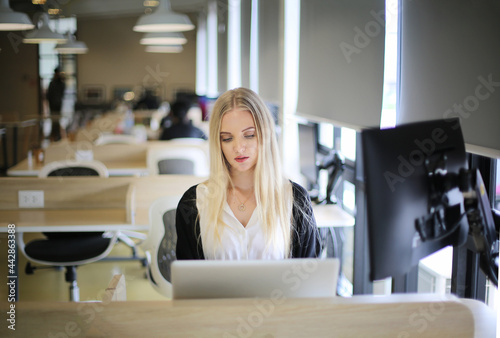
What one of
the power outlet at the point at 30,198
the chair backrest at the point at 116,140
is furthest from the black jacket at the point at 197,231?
the chair backrest at the point at 116,140

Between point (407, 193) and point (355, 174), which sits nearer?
point (407, 193)

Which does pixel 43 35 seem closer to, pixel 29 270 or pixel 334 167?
pixel 29 270

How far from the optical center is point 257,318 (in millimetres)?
1242

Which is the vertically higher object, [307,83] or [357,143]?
[307,83]

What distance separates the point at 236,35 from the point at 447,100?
735cm

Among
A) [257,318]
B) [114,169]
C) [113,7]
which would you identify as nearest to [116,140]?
[114,169]

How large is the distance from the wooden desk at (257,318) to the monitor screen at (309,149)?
2521mm

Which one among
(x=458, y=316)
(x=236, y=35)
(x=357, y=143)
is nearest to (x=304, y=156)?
(x=357, y=143)

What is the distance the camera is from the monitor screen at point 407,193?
119cm

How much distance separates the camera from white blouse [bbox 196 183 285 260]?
1.90m

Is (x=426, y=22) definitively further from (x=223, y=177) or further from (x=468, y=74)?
(x=223, y=177)

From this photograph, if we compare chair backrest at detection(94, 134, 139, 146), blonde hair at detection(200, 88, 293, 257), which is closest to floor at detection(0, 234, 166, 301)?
chair backrest at detection(94, 134, 139, 146)

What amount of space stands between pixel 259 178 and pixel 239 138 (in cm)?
15

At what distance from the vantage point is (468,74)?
201 centimetres
